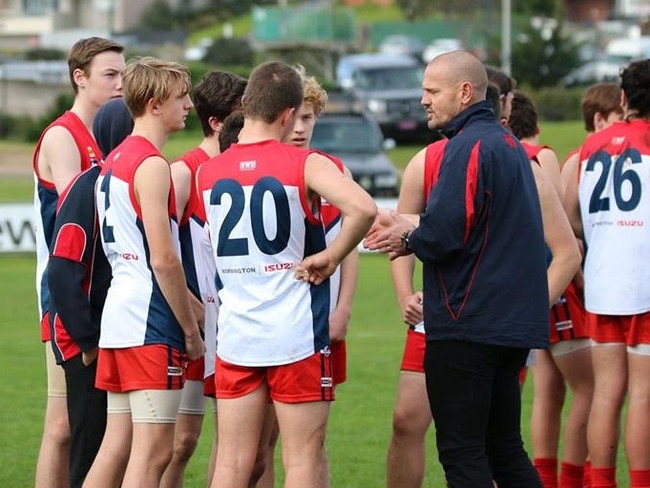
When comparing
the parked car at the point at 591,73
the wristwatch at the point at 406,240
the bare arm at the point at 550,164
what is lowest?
the wristwatch at the point at 406,240

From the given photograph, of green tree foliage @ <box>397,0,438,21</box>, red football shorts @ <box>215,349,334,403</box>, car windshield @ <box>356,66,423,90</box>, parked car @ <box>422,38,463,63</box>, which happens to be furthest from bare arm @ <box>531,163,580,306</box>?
green tree foliage @ <box>397,0,438,21</box>

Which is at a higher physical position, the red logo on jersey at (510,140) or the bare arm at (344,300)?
the red logo on jersey at (510,140)

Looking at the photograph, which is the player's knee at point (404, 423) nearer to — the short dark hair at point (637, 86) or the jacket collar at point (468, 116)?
the jacket collar at point (468, 116)

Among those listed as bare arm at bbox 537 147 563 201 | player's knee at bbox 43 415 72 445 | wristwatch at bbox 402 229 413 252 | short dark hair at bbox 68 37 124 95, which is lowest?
player's knee at bbox 43 415 72 445

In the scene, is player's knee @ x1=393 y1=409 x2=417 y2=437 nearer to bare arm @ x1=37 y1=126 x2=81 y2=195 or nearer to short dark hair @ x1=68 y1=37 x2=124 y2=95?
bare arm @ x1=37 y1=126 x2=81 y2=195

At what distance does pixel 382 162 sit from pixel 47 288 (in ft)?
59.8

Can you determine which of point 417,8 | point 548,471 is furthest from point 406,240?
point 417,8

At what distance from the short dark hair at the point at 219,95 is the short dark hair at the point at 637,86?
194cm

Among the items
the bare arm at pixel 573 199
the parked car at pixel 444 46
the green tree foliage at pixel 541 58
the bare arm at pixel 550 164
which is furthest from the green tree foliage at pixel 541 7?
the bare arm at pixel 550 164

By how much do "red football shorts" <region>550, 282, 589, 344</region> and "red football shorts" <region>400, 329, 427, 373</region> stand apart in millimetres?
1077

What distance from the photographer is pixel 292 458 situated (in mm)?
5645

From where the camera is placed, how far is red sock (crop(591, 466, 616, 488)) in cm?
700

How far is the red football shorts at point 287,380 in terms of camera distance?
562 centimetres

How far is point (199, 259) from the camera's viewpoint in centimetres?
643
